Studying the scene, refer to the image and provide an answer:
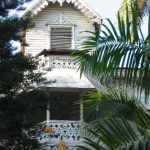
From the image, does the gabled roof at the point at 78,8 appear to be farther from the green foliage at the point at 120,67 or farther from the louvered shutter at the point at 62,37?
the green foliage at the point at 120,67

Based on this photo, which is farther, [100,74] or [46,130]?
[46,130]

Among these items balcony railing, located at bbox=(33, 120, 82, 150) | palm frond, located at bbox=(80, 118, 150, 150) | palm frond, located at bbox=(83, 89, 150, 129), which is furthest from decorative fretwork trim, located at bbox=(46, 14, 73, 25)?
palm frond, located at bbox=(80, 118, 150, 150)

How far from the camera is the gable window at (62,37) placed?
971 inches

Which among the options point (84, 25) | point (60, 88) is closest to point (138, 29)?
point (60, 88)

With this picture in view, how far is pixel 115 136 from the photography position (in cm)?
567

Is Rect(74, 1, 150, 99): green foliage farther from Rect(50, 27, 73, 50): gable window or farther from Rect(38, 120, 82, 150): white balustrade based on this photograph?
Rect(50, 27, 73, 50): gable window

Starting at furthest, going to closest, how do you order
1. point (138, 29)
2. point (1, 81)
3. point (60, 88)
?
point (60, 88), point (1, 81), point (138, 29)

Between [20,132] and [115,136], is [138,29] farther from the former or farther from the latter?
[20,132]

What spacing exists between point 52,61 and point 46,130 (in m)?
4.90

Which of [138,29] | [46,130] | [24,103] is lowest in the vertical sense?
[46,130]

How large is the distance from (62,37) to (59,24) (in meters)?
0.59

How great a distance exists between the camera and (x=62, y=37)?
24812 millimetres

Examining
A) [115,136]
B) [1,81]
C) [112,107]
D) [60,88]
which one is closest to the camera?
[115,136]

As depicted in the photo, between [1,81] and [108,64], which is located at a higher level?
[108,64]
